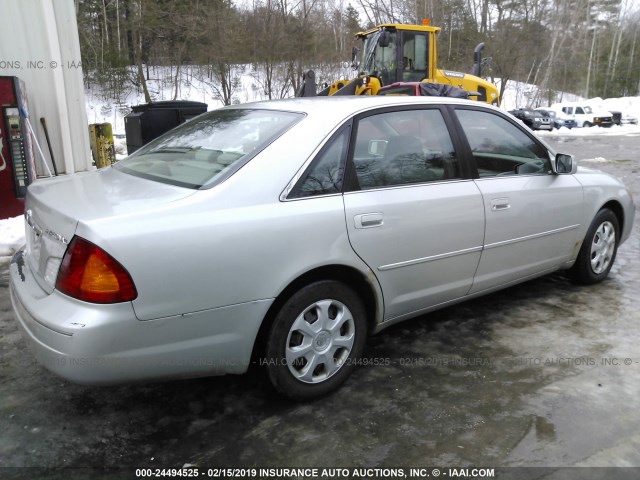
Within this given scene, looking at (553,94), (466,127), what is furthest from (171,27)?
(553,94)

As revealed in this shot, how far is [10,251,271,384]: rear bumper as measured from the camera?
2.04 m

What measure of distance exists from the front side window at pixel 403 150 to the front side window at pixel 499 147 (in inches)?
9.3

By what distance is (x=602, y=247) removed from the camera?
4.37 metres

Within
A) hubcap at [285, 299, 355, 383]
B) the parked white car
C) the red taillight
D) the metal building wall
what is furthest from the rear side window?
the parked white car

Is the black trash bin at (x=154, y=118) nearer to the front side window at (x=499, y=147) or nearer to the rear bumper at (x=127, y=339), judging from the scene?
the front side window at (x=499, y=147)

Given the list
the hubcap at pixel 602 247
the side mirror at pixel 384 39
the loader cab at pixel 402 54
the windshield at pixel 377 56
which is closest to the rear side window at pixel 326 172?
the hubcap at pixel 602 247

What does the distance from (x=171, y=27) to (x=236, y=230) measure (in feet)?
98.4

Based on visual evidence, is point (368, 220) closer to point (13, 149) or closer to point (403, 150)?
point (403, 150)

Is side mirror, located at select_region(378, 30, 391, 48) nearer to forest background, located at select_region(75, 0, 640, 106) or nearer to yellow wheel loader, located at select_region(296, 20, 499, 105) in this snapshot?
yellow wheel loader, located at select_region(296, 20, 499, 105)

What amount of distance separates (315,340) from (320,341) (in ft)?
0.13

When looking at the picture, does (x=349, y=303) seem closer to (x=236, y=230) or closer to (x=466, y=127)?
(x=236, y=230)

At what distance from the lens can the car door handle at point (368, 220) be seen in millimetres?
2670

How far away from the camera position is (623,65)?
51250 millimetres

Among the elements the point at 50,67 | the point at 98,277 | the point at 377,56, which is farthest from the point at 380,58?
the point at 98,277
